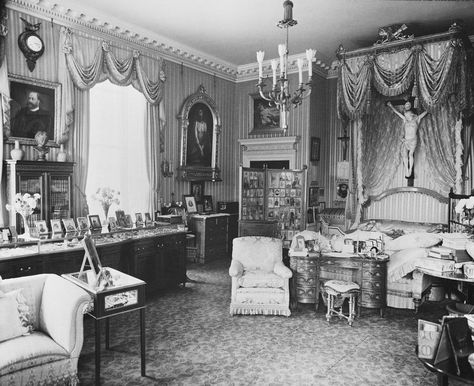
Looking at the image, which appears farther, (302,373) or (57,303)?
(302,373)

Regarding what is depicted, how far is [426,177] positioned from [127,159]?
638cm

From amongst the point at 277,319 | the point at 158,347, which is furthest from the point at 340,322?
the point at 158,347

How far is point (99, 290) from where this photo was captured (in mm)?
3582

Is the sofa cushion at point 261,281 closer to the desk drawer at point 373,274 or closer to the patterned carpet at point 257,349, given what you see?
the patterned carpet at point 257,349

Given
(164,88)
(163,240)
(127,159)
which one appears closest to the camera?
(163,240)

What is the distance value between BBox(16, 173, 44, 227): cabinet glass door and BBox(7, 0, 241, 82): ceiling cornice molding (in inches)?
99.9

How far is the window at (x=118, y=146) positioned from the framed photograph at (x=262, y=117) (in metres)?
3.27

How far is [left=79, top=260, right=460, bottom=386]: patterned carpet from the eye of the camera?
3.88 metres

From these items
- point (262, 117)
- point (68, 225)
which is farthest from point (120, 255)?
point (262, 117)

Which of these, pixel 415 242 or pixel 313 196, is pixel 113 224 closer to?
pixel 415 242

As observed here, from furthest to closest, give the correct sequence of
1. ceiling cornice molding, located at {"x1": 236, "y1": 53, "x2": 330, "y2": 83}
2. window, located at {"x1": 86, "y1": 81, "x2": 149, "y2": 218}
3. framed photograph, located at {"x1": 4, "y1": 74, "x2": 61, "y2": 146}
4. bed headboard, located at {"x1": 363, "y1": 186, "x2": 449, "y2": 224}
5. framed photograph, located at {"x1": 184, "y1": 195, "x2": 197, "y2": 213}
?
ceiling cornice molding, located at {"x1": 236, "y1": 53, "x2": 330, "y2": 83}, framed photograph, located at {"x1": 184, "y1": 195, "x2": 197, "y2": 213}, bed headboard, located at {"x1": 363, "y1": 186, "x2": 449, "y2": 224}, window, located at {"x1": 86, "y1": 81, "x2": 149, "y2": 218}, framed photograph, located at {"x1": 4, "y1": 74, "x2": 61, "y2": 146}

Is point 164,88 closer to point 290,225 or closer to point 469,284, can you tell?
point 290,225

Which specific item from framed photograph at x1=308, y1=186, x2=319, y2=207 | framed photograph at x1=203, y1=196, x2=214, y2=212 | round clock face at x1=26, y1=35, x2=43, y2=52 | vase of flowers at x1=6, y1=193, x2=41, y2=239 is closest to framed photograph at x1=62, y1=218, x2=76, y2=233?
vase of flowers at x1=6, y1=193, x2=41, y2=239

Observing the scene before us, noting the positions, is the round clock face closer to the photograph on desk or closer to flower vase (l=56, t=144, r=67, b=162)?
flower vase (l=56, t=144, r=67, b=162)
